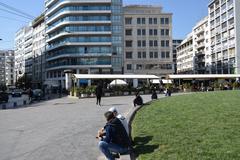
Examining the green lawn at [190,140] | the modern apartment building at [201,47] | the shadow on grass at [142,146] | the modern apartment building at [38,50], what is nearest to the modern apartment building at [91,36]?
the modern apartment building at [38,50]

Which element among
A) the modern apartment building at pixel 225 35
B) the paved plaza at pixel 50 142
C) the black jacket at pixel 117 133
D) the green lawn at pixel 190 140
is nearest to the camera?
the green lawn at pixel 190 140

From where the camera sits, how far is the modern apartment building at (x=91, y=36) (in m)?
82.9

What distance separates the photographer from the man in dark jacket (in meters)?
7.47

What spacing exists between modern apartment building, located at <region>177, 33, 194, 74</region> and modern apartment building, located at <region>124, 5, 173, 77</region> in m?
32.2

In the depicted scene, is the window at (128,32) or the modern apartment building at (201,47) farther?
the modern apartment building at (201,47)

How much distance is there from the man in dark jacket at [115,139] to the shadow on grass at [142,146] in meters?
0.38

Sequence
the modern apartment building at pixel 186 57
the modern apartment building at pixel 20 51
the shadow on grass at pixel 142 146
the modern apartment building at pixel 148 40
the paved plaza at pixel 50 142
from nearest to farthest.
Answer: the shadow on grass at pixel 142 146
the paved plaza at pixel 50 142
the modern apartment building at pixel 148 40
the modern apartment building at pixel 186 57
the modern apartment building at pixel 20 51

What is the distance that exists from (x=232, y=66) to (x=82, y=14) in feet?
125

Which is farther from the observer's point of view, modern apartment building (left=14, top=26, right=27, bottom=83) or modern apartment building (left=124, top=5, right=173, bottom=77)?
modern apartment building (left=14, top=26, right=27, bottom=83)

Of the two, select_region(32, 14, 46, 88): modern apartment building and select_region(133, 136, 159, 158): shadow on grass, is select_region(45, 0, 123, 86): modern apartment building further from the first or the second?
select_region(133, 136, 159, 158): shadow on grass

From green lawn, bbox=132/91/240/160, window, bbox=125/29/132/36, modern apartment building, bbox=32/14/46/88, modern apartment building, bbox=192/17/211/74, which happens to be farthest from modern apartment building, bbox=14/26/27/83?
Result: green lawn, bbox=132/91/240/160

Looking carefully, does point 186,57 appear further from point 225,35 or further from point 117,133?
point 117,133

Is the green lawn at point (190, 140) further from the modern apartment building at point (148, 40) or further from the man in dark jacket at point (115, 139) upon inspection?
the modern apartment building at point (148, 40)

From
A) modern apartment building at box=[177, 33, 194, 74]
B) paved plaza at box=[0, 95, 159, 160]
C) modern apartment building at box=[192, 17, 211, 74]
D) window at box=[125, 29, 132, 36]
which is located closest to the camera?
paved plaza at box=[0, 95, 159, 160]
